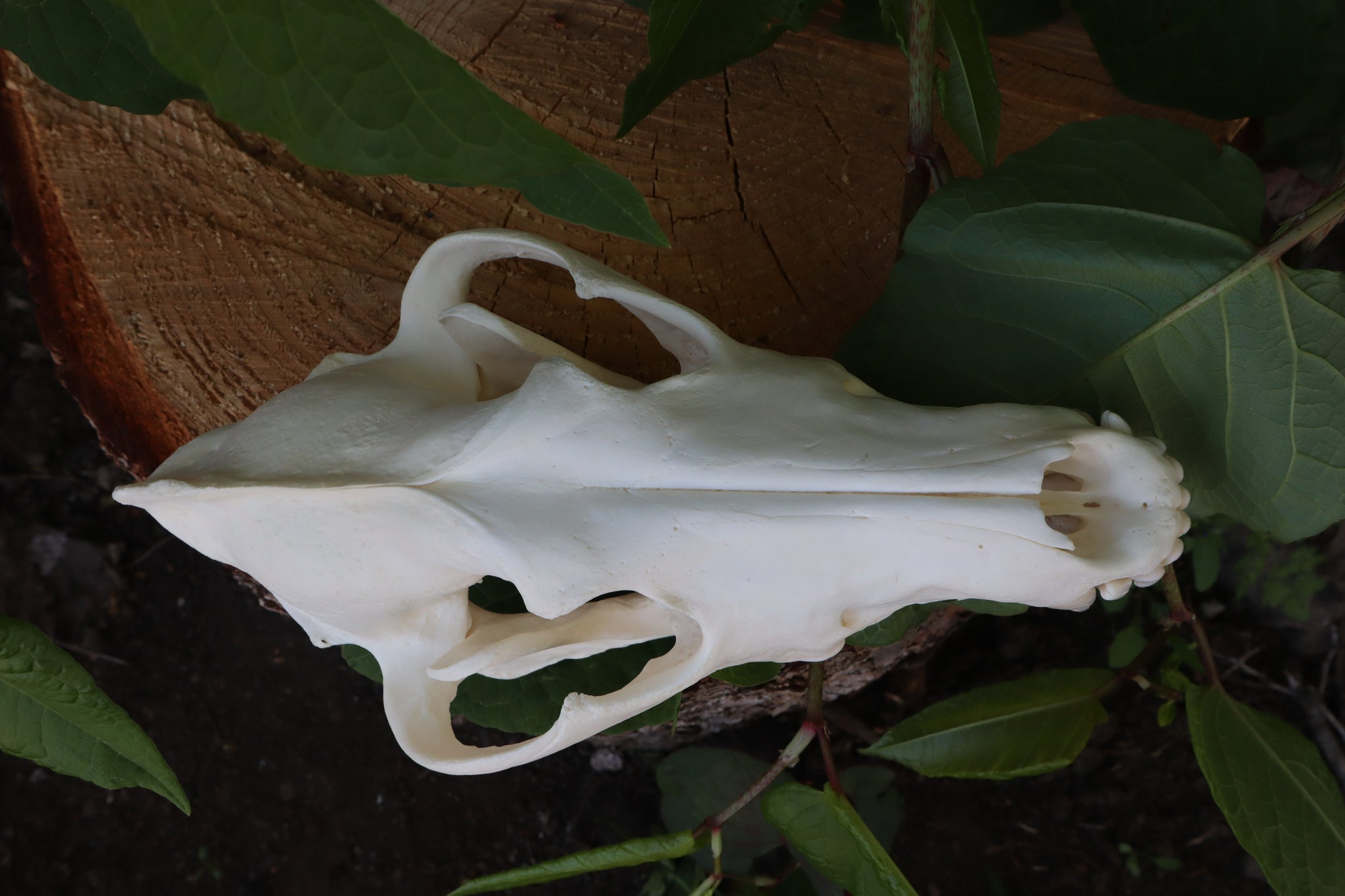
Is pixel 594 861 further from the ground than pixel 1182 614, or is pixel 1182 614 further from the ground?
pixel 1182 614

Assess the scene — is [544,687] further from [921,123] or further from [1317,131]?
[1317,131]

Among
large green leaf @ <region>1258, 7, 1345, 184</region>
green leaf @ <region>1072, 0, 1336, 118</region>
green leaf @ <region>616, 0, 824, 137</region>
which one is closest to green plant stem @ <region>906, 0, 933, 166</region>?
green leaf @ <region>616, 0, 824, 137</region>

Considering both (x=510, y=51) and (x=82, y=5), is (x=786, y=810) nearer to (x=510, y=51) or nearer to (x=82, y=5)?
(x=510, y=51)

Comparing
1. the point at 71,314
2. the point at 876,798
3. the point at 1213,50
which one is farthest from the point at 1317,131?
the point at 71,314

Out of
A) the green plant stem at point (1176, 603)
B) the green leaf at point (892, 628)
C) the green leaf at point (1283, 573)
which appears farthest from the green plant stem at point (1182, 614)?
the green leaf at point (1283, 573)

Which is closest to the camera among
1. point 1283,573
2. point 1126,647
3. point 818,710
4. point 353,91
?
point 353,91

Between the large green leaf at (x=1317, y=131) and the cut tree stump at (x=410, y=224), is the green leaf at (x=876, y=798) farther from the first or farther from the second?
the large green leaf at (x=1317, y=131)
